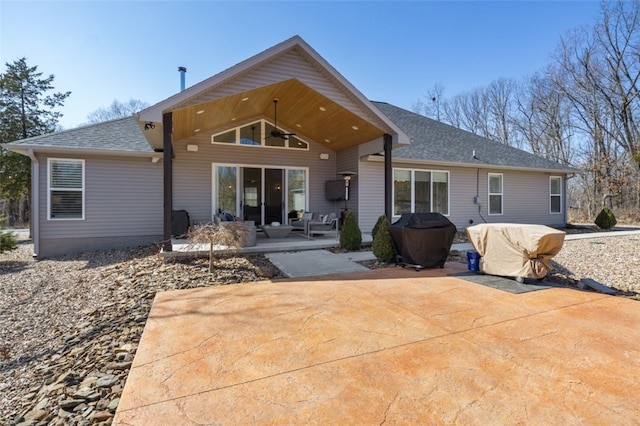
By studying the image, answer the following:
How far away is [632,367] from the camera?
2.47 m

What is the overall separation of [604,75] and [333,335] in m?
27.8

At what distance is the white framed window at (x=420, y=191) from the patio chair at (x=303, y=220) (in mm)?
2844

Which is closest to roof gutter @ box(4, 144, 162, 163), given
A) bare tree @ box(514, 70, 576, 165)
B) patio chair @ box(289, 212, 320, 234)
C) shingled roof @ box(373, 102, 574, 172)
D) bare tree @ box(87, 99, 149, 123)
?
patio chair @ box(289, 212, 320, 234)

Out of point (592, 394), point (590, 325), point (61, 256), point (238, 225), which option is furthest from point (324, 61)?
point (61, 256)

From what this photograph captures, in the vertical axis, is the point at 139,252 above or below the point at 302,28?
below

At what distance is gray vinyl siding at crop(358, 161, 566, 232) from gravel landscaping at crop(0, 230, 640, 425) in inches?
146

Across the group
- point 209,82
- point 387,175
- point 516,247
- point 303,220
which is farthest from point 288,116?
point 516,247

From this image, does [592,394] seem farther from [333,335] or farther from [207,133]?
[207,133]

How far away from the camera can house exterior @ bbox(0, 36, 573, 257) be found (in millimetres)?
6895

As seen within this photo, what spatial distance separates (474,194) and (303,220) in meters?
6.78

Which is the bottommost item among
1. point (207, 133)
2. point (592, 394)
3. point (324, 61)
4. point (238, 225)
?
point (592, 394)

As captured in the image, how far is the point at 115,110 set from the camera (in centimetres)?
2888

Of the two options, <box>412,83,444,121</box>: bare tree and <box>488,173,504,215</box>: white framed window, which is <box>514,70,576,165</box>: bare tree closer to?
<box>412,83,444,121</box>: bare tree

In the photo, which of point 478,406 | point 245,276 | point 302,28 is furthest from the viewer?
point 302,28
